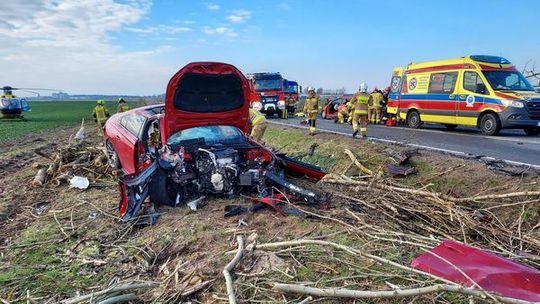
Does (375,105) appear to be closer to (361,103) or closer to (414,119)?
(414,119)

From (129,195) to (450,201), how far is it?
14.6 feet

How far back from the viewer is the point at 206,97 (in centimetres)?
683

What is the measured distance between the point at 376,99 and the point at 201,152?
13.8m

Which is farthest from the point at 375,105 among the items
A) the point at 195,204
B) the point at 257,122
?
the point at 195,204

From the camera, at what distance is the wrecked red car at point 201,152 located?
19.7 ft

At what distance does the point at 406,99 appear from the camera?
16.9 meters

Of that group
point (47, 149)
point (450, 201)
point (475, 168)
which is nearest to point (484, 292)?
point (450, 201)

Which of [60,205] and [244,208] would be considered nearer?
[244,208]

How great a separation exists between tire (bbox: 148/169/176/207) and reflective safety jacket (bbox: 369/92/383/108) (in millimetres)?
13930

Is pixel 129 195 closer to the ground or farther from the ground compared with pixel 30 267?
farther from the ground

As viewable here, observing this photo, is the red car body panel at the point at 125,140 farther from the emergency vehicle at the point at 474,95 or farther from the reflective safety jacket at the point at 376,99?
the reflective safety jacket at the point at 376,99

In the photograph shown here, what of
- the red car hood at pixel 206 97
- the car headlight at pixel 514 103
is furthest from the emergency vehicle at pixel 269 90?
the red car hood at pixel 206 97

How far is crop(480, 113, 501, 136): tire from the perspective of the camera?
42.4ft

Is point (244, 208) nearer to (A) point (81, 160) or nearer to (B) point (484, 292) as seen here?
(B) point (484, 292)
